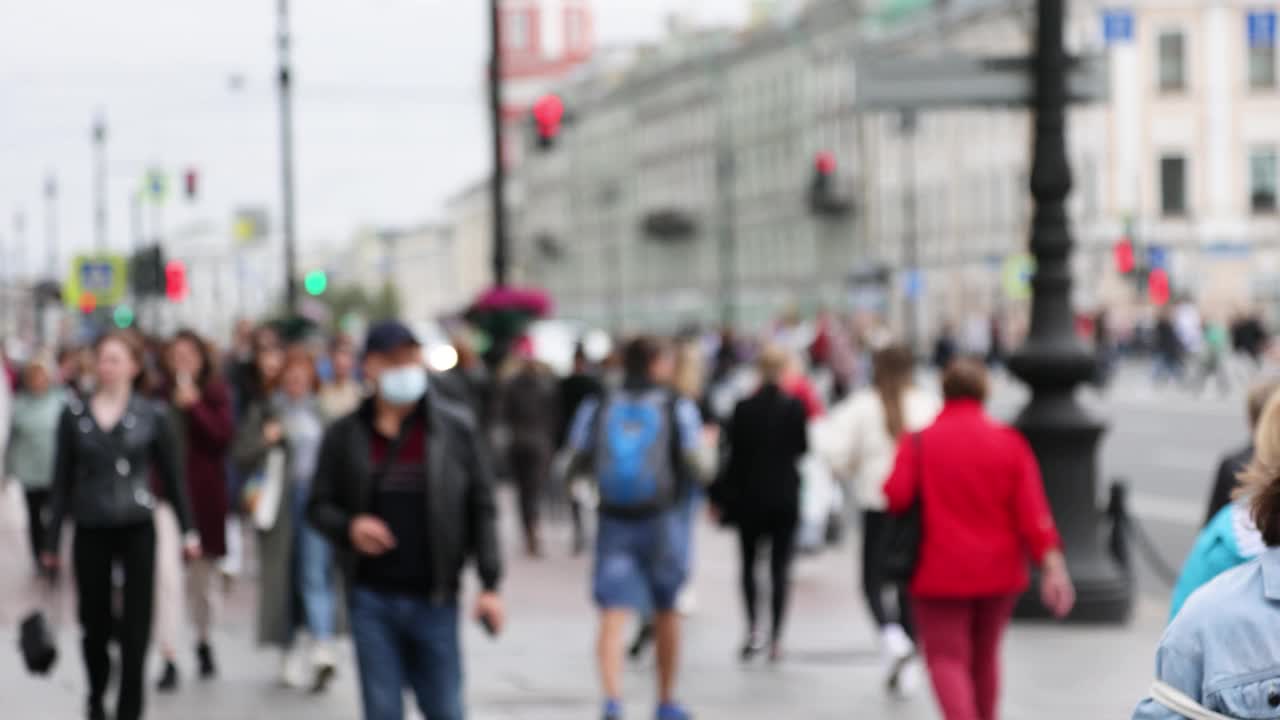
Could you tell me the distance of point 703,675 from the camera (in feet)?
38.0

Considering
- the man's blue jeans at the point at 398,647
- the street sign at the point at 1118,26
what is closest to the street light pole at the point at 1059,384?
the man's blue jeans at the point at 398,647

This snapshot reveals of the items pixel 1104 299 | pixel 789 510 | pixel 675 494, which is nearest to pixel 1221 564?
pixel 675 494

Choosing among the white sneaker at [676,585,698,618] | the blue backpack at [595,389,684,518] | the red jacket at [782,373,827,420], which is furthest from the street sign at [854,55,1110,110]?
the white sneaker at [676,585,698,618]

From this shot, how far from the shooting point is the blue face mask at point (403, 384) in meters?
7.42

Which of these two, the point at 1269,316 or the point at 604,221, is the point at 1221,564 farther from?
the point at 604,221

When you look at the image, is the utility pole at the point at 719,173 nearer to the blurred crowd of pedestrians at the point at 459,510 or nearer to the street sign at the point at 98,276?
the street sign at the point at 98,276

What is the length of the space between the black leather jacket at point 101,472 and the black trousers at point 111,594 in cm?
7

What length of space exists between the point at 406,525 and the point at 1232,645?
4.49 m

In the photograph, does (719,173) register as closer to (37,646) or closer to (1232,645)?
(37,646)

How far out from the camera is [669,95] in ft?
378

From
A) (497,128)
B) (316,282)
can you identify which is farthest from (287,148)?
(497,128)

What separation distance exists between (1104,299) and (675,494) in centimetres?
5743

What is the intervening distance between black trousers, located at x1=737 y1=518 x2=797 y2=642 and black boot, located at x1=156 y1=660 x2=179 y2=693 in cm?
292

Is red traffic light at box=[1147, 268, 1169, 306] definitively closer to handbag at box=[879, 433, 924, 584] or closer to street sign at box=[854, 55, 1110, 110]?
street sign at box=[854, 55, 1110, 110]
